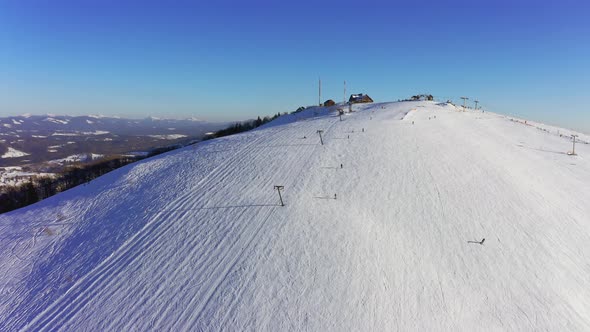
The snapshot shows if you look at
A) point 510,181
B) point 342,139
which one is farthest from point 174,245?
point 510,181

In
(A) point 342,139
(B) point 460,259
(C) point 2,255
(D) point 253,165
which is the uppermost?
(A) point 342,139

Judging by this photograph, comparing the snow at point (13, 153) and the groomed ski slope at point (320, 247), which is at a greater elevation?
the groomed ski slope at point (320, 247)

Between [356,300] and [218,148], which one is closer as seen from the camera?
[356,300]

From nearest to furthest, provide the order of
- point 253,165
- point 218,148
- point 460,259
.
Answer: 1. point 460,259
2. point 253,165
3. point 218,148

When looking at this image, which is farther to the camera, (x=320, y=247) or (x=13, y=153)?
(x=13, y=153)

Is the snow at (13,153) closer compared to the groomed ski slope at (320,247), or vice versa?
the groomed ski slope at (320,247)

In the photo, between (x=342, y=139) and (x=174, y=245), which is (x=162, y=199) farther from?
(x=342, y=139)

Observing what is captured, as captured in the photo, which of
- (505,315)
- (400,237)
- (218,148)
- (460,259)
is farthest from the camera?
(218,148)

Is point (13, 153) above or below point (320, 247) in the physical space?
below
